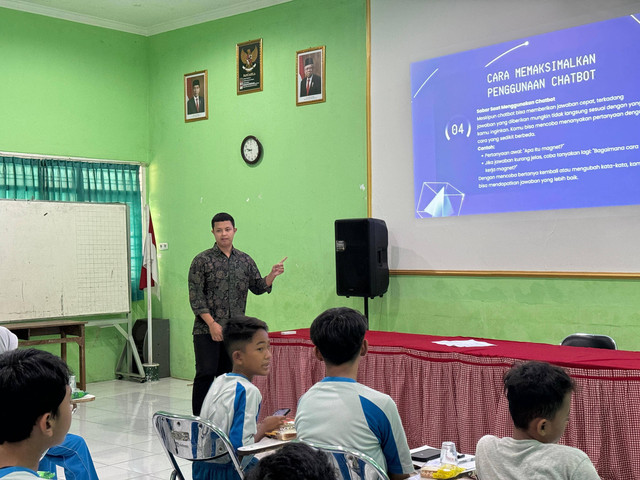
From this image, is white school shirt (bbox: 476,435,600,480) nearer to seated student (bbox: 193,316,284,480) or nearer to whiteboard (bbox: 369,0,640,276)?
seated student (bbox: 193,316,284,480)

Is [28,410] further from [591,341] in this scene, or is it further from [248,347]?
[591,341]

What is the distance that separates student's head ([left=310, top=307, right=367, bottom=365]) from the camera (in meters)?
2.60

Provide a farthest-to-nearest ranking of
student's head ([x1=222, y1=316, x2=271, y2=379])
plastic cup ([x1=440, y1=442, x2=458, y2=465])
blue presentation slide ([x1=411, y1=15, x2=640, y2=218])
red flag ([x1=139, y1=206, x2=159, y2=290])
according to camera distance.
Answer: red flag ([x1=139, y1=206, x2=159, y2=290]) → blue presentation slide ([x1=411, y1=15, x2=640, y2=218]) → student's head ([x1=222, y1=316, x2=271, y2=379]) → plastic cup ([x1=440, y1=442, x2=458, y2=465])

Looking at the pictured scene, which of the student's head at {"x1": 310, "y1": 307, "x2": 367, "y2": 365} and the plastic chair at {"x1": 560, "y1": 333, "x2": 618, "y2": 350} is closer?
the student's head at {"x1": 310, "y1": 307, "x2": 367, "y2": 365}

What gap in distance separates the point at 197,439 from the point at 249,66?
5626 mm

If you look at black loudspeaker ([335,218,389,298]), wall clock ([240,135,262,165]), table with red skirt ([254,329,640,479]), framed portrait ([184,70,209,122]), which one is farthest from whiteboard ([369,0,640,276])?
framed portrait ([184,70,209,122])

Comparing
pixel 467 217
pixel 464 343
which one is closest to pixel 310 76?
pixel 467 217

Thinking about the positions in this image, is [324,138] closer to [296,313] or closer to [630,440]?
[296,313]

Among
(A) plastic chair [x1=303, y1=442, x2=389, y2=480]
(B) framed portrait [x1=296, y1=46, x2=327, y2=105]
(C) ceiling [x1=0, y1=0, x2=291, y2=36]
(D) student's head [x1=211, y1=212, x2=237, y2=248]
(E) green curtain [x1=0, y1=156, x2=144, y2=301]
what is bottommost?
(A) plastic chair [x1=303, y1=442, x2=389, y2=480]

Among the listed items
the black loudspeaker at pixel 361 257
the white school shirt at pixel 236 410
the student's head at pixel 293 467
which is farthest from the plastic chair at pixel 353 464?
the black loudspeaker at pixel 361 257

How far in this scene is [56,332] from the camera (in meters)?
7.50

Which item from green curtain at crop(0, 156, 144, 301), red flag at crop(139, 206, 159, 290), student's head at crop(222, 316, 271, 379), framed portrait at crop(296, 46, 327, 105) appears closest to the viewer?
student's head at crop(222, 316, 271, 379)

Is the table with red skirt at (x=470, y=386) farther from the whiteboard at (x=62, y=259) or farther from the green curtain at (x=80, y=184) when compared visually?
the green curtain at (x=80, y=184)

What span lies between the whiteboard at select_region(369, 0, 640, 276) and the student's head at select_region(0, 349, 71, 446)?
4.26 meters
